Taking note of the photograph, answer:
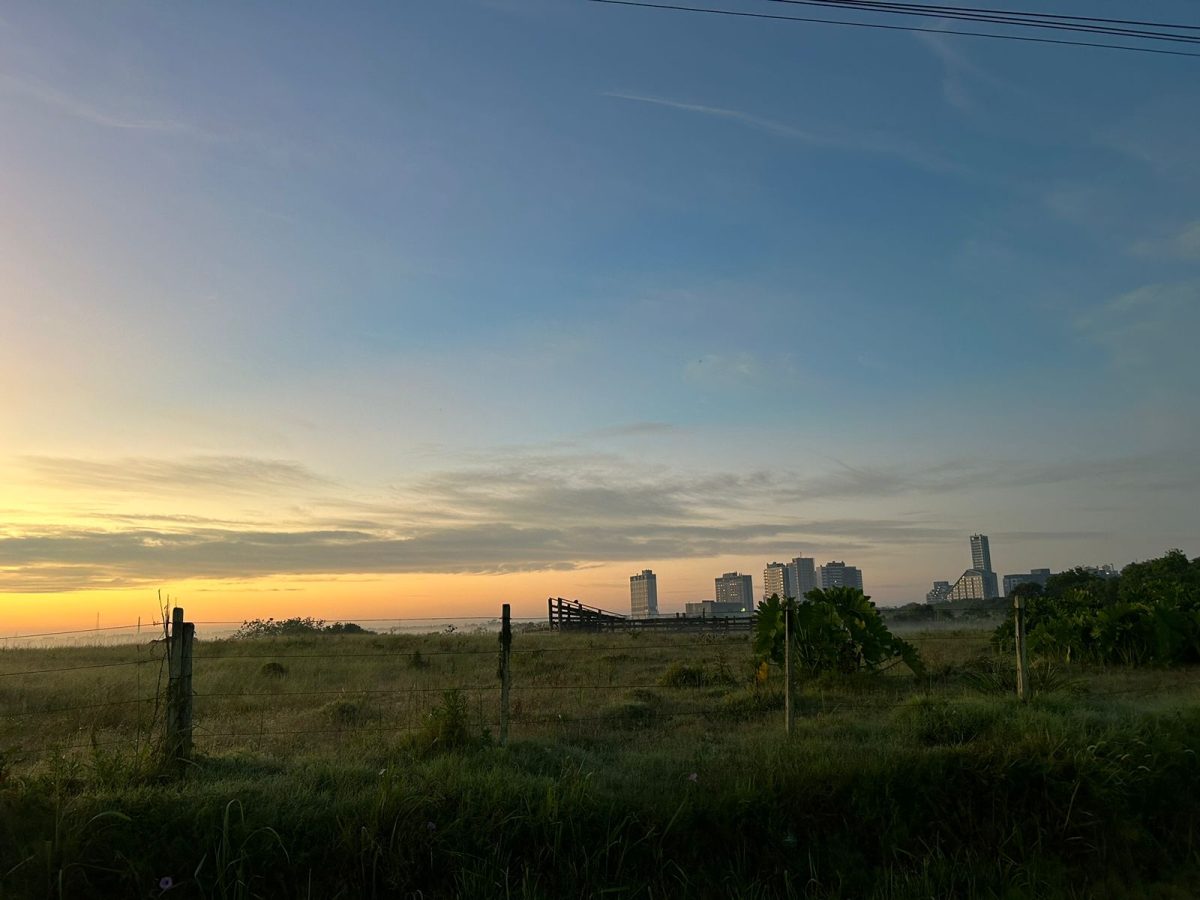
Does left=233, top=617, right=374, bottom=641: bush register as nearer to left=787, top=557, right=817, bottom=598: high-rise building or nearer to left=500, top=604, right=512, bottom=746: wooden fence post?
left=500, top=604, right=512, bottom=746: wooden fence post

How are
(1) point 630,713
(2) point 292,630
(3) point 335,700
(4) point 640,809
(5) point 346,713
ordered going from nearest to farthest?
1. (4) point 640,809
2. (1) point 630,713
3. (5) point 346,713
4. (3) point 335,700
5. (2) point 292,630

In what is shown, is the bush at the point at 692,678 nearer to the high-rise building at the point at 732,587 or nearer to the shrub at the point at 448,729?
the shrub at the point at 448,729

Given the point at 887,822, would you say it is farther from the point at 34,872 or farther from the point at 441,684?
the point at 441,684

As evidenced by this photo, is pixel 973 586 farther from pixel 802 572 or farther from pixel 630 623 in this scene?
pixel 630 623

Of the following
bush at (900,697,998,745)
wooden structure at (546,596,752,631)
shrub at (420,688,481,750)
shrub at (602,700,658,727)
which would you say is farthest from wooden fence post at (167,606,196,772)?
wooden structure at (546,596,752,631)

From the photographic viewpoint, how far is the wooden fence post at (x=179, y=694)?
766 centimetres

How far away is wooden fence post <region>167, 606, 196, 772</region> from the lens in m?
7.66

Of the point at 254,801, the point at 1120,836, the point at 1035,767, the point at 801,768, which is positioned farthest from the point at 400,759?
the point at 1120,836

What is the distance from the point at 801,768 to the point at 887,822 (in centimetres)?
81

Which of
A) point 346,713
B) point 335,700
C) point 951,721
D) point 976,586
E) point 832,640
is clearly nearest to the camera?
point 951,721

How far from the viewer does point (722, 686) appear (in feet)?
47.5

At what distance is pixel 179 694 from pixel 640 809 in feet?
14.6

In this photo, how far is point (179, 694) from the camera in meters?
7.86

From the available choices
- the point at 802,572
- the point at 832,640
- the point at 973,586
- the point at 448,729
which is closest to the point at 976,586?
the point at 973,586
